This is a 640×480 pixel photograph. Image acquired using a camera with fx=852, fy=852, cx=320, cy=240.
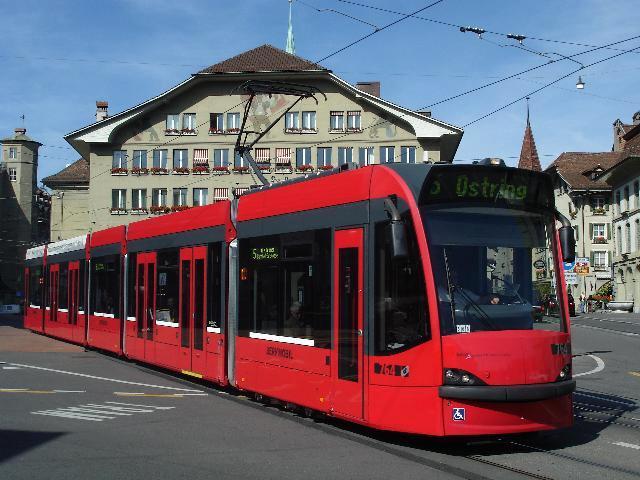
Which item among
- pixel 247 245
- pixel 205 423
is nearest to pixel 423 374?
pixel 205 423

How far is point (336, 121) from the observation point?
5550 cm

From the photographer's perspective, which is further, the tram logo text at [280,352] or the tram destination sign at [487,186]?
the tram logo text at [280,352]

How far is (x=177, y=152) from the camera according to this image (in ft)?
188

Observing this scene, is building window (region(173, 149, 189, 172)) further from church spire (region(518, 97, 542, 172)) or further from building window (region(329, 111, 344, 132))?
church spire (region(518, 97, 542, 172))

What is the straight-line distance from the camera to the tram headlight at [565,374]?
28.8ft

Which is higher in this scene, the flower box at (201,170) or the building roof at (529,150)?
the building roof at (529,150)

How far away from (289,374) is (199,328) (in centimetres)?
380

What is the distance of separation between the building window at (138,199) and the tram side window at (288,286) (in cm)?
4564

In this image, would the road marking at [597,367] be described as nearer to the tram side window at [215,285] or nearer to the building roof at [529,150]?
the tram side window at [215,285]

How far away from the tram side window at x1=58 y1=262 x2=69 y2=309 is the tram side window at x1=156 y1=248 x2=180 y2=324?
9.33 meters

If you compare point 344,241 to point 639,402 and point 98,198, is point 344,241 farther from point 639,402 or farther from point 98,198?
point 98,198

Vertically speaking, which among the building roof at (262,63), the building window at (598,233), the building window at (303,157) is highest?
the building roof at (262,63)

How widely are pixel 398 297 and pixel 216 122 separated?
49.3m

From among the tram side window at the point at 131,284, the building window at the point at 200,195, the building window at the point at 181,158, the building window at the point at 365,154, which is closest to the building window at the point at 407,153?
the building window at the point at 365,154
